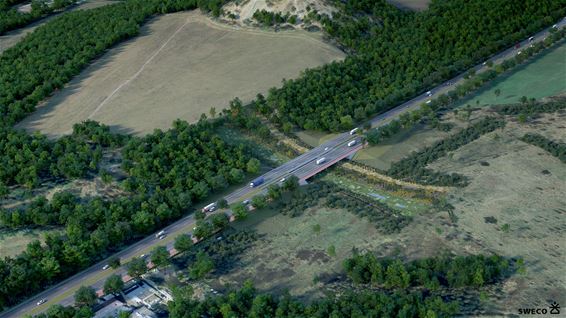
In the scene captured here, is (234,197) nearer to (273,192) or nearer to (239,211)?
(273,192)

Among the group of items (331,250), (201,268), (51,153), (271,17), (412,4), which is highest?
(271,17)

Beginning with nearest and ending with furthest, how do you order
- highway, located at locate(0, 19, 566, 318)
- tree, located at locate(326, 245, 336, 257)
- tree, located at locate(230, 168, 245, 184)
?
highway, located at locate(0, 19, 566, 318) → tree, located at locate(326, 245, 336, 257) → tree, located at locate(230, 168, 245, 184)

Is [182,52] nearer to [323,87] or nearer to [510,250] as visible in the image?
[323,87]

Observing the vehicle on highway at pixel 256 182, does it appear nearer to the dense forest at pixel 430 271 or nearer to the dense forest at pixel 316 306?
the dense forest at pixel 430 271

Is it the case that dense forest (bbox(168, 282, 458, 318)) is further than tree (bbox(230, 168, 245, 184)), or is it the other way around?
tree (bbox(230, 168, 245, 184))

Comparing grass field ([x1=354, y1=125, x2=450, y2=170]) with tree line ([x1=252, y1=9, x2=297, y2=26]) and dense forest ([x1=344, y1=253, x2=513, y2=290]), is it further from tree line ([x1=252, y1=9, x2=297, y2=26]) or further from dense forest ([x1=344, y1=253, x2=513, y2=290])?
tree line ([x1=252, y1=9, x2=297, y2=26])

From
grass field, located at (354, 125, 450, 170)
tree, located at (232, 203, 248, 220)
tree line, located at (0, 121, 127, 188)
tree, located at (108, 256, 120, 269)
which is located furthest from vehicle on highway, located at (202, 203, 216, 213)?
grass field, located at (354, 125, 450, 170)

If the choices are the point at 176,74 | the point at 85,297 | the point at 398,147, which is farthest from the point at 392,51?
the point at 85,297

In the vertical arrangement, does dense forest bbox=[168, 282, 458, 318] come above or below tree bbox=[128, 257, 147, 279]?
below
